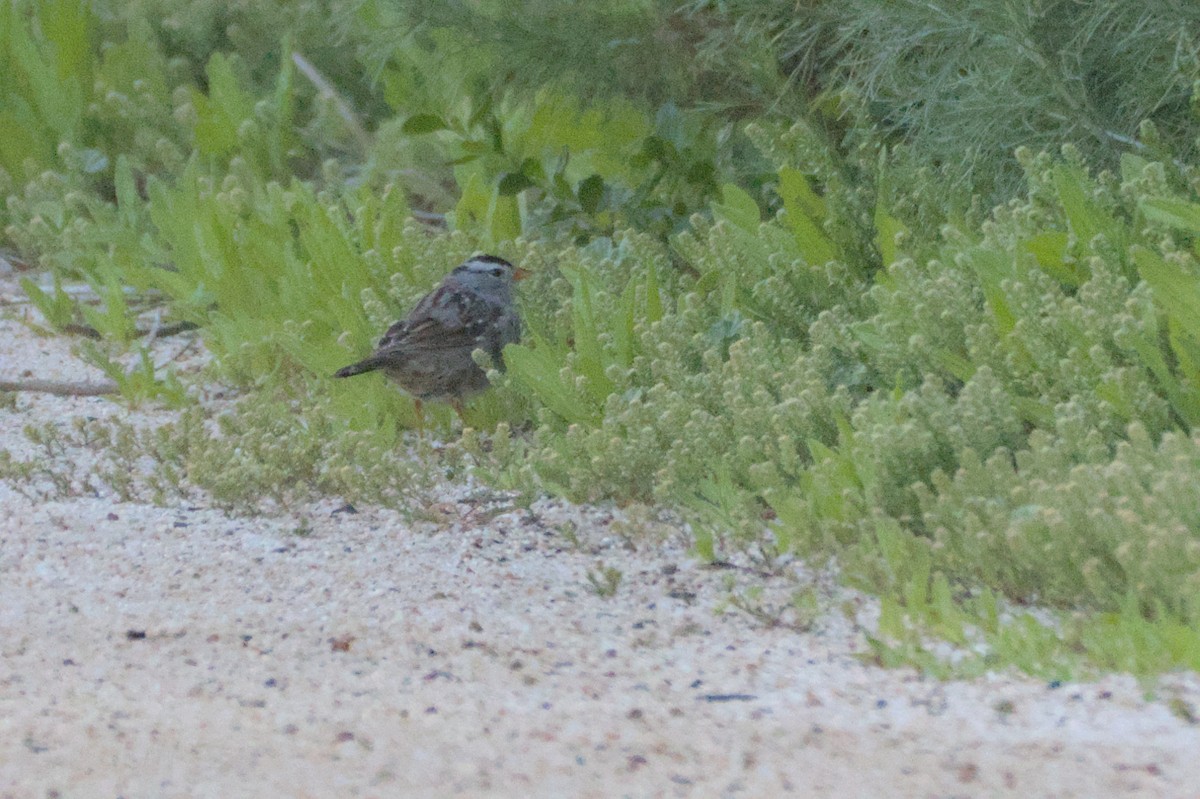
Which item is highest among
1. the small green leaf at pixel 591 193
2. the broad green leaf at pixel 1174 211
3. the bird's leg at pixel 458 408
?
the broad green leaf at pixel 1174 211

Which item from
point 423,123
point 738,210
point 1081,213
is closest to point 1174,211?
point 1081,213

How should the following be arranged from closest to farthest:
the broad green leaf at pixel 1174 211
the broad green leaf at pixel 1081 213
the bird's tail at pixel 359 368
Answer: the broad green leaf at pixel 1174 211, the broad green leaf at pixel 1081 213, the bird's tail at pixel 359 368

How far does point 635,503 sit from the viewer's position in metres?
4.67

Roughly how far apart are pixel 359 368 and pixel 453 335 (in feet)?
1.42

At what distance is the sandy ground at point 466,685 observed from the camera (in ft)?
9.57

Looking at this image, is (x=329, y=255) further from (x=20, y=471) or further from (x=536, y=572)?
(x=536, y=572)

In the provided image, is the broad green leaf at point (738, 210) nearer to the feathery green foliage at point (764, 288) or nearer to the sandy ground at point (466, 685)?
the feathery green foliage at point (764, 288)

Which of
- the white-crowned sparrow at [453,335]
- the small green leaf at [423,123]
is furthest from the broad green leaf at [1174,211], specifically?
the small green leaf at [423,123]

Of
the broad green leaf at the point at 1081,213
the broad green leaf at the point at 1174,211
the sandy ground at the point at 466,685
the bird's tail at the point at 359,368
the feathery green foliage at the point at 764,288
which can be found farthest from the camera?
the bird's tail at the point at 359,368

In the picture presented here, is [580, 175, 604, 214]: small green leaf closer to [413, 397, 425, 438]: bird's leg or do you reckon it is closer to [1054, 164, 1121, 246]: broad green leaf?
[413, 397, 425, 438]: bird's leg

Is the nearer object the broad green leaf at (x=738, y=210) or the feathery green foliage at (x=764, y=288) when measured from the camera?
the feathery green foliage at (x=764, y=288)

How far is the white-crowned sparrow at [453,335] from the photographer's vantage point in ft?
19.2

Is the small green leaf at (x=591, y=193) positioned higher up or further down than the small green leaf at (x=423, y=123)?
further down

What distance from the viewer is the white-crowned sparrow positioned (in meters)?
5.86
